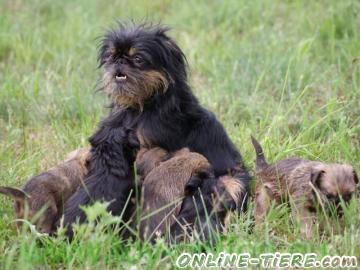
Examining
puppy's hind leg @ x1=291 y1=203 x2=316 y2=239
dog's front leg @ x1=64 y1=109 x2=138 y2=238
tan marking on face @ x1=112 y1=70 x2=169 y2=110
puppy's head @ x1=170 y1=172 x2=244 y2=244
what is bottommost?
puppy's hind leg @ x1=291 y1=203 x2=316 y2=239

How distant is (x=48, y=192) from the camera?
439 cm

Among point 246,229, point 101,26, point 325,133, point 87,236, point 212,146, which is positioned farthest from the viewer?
point 101,26

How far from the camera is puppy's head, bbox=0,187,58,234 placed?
4227 mm

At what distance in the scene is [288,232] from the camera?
4.29m

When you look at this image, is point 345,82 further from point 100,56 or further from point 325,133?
point 100,56

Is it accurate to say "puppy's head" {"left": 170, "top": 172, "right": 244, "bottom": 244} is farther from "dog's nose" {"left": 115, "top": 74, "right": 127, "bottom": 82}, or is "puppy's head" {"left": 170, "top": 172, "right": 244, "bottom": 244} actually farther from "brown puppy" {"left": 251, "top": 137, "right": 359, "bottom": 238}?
"dog's nose" {"left": 115, "top": 74, "right": 127, "bottom": 82}

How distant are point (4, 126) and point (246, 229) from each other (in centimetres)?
295

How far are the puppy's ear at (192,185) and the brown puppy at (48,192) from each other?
0.69 meters

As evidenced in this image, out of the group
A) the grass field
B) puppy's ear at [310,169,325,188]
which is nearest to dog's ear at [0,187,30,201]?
the grass field

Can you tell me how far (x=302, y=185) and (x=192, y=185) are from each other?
2.36 ft

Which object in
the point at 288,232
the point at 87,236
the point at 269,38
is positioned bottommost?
the point at 288,232

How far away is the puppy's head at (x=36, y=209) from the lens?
423 cm

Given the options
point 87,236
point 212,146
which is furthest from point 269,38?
point 87,236

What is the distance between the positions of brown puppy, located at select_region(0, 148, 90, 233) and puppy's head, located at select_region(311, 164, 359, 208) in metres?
1.53
